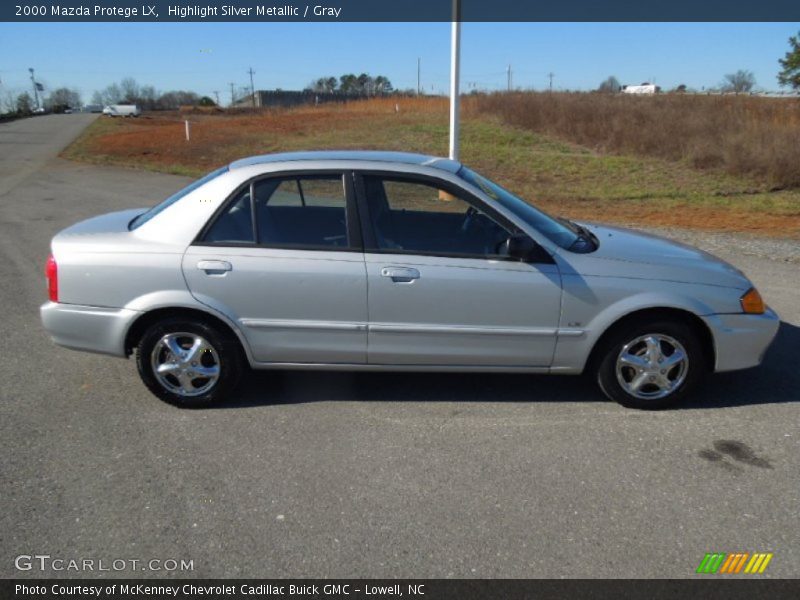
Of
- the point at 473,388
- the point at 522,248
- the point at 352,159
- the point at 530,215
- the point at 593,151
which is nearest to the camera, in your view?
the point at 522,248

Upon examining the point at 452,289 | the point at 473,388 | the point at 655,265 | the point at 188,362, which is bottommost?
the point at 473,388

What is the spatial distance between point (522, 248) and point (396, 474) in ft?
4.98

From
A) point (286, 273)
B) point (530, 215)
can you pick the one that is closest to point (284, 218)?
point (286, 273)

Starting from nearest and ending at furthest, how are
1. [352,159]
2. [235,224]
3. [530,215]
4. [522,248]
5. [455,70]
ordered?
[522,248]
[235,224]
[352,159]
[530,215]
[455,70]

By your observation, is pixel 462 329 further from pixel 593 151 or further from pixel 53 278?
pixel 593 151

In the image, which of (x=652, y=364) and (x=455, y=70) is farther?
(x=455, y=70)

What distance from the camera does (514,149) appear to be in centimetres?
2173

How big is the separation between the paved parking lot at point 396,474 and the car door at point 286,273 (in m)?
0.47

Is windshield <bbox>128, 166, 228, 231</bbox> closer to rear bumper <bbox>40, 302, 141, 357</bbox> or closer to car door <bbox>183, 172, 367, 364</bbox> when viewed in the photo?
car door <bbox>183, 172, 367, 364</bbox>

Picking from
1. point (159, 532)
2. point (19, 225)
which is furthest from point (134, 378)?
point (19, 225)

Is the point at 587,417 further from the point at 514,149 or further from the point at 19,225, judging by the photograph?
the point at 514,149

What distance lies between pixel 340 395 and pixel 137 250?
1618 millimetres

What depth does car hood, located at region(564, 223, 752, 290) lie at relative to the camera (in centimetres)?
404

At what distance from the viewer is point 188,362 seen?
417 centimetres
